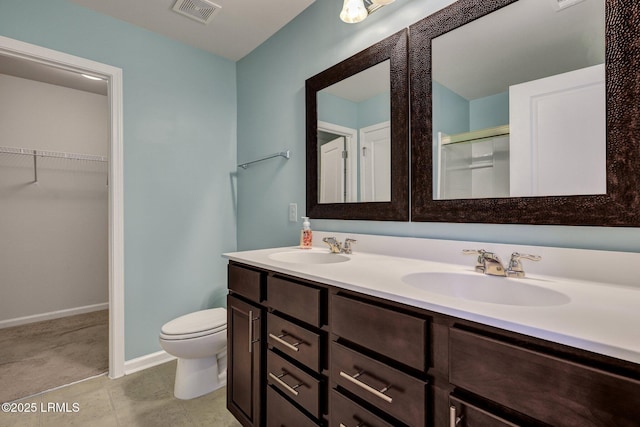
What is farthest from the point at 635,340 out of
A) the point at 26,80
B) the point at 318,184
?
the point at 26,80

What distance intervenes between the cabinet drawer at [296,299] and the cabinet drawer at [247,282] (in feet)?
0.21

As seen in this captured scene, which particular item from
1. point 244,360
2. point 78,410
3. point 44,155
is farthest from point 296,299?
point 44,155

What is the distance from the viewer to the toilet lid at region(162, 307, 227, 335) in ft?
5.37

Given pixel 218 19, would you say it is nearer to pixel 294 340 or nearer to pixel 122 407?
pixel 294 340

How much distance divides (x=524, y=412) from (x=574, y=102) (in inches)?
35.6

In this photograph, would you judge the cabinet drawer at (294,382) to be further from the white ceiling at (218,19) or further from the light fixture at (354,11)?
the white ceiling at (218,19)

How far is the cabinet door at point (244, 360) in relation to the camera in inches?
49.1

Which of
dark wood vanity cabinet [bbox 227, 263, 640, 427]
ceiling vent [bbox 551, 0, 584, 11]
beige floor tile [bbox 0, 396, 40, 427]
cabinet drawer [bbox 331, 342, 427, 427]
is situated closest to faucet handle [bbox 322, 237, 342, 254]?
dark wood vanity cabinet [bbox 227, 263, 640, 427]

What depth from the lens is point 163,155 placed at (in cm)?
212

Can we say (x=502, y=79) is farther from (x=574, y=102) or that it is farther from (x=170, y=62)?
(x=170, y=62)

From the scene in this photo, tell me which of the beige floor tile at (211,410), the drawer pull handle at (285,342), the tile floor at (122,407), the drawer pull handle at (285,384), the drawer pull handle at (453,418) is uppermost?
the drawer pull handle at (453,418)

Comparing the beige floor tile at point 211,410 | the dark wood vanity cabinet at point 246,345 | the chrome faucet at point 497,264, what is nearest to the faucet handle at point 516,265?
the chrome faucet at point 497,264

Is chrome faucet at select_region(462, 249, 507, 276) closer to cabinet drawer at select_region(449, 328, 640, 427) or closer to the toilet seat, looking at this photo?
cabinet drawer at select_region(449, 328, 640, 427)

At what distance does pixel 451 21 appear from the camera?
115cm
